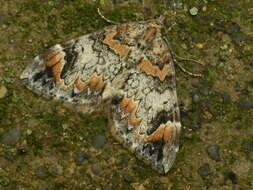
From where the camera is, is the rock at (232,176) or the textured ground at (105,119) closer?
the textured ground at (105,119)

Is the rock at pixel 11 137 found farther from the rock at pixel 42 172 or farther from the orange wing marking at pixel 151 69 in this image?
the orange wing marking at pixel 151 69

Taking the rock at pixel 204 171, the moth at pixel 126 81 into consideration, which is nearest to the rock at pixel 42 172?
the moth at pixel 126 81

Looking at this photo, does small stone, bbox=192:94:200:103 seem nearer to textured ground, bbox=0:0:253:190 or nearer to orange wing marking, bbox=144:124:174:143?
textured ground, bbox=0:0:253:190

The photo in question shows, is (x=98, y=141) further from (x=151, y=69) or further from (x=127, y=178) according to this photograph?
(x=151, y=69)

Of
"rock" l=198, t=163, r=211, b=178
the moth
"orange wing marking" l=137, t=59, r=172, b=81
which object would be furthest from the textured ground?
"orange wing marking" l=137, t=59, r=172, b=81

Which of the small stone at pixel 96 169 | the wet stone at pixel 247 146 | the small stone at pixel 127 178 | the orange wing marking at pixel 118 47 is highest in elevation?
the orange wing marking at pixel 118 47

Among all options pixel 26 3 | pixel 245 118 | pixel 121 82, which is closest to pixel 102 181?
pixel 121 82
